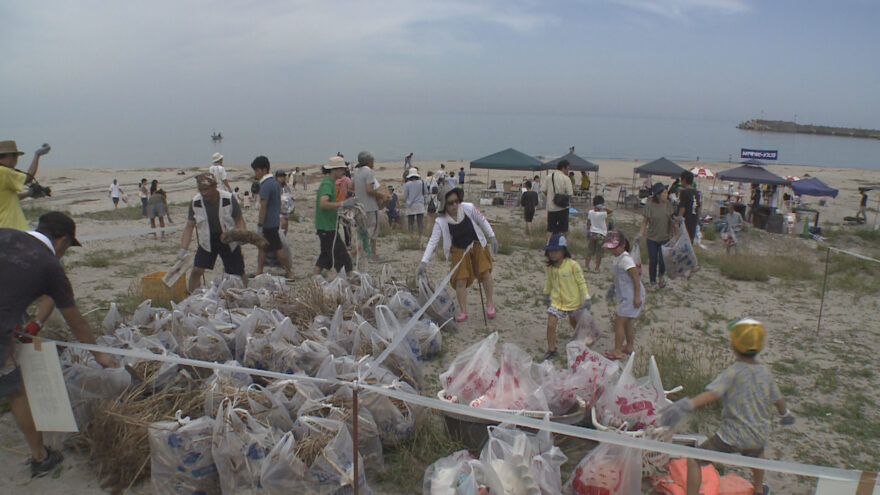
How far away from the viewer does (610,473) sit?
2846mm

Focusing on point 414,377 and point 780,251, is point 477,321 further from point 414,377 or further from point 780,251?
point 780,251

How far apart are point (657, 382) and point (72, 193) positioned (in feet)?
93.1

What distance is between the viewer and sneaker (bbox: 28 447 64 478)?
3152 mm

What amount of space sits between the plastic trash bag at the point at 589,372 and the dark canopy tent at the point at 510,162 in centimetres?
1440

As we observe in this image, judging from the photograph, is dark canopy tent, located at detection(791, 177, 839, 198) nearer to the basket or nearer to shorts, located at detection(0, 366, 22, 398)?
the basket

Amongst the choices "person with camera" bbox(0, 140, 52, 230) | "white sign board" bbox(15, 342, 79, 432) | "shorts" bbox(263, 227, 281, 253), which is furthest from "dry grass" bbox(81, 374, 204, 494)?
"shorts" bbox(263, 227, 281, 253)

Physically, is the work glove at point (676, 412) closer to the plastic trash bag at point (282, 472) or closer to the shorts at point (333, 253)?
the plastic trash bag at point (282, 472)

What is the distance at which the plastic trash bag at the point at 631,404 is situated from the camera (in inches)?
127

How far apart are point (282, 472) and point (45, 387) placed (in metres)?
1.46

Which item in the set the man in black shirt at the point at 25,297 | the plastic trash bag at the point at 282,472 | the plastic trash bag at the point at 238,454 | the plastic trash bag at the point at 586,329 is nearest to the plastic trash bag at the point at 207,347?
the man in black shirt at the point at 25,297

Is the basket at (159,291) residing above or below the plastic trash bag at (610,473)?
above

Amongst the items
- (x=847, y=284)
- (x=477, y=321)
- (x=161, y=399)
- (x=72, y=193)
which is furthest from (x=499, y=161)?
(x=72, y=193)

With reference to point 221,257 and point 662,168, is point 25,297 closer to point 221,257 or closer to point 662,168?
point 221,257

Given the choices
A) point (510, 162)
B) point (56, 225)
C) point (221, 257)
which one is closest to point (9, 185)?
point (56, 225)
